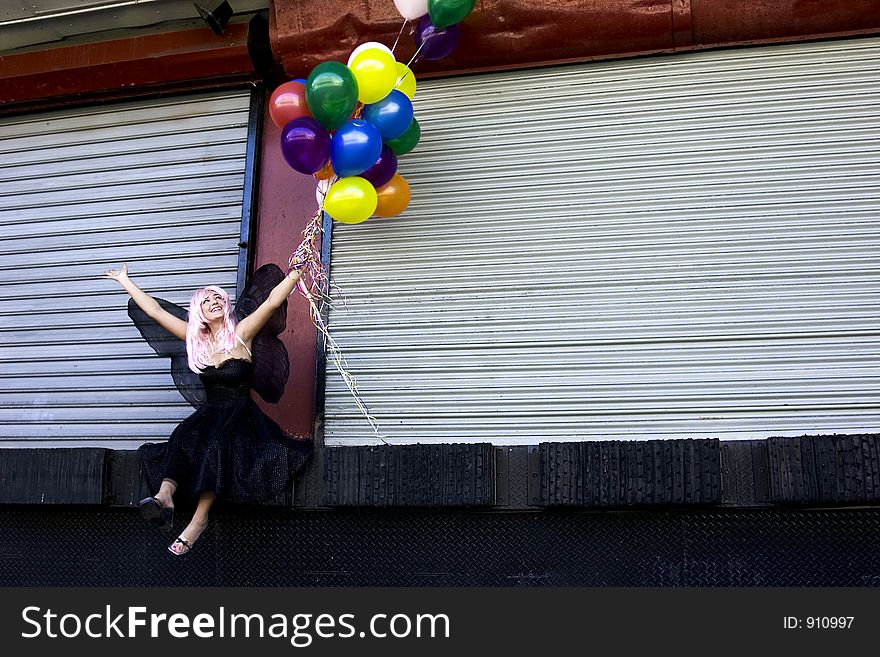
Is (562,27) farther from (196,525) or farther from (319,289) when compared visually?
(196,525)

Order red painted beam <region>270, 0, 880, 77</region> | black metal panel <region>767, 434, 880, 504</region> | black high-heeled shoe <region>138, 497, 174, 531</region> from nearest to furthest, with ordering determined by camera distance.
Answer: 1. black high-heeled shoe <region>138, 497, 174, 531</region>
2. black metal panel <region>767, 434, 880, 504</region>
3. red painted beam <region>270, 0, 880, 77</region>

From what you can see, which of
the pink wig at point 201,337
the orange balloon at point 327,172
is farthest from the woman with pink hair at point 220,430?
the orange balloon at point 327,172

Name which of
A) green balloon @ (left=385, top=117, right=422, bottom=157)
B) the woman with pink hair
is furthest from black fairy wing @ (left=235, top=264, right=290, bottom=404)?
green balloon @ (left=385, top=117, right=422, bottom=157)

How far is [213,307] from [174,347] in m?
0.49

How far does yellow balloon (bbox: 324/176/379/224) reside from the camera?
5.36 meters

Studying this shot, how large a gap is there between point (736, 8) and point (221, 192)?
11.5 feet

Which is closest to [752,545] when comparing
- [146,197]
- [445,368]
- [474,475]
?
[474,475]

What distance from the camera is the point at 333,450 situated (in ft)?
18.3

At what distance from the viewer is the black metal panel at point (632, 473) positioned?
16.7 ft

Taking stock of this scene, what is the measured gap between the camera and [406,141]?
19.0 feet

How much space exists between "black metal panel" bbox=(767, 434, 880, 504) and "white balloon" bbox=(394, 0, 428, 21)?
3181 mm

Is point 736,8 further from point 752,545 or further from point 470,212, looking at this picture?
point 752,545

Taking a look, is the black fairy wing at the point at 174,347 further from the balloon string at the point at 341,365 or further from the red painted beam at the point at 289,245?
the balloon string at the point at 341,365

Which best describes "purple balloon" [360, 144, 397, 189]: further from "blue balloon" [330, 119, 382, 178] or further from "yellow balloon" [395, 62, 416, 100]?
"yellow balloon" [395, 62, 416, 100]
